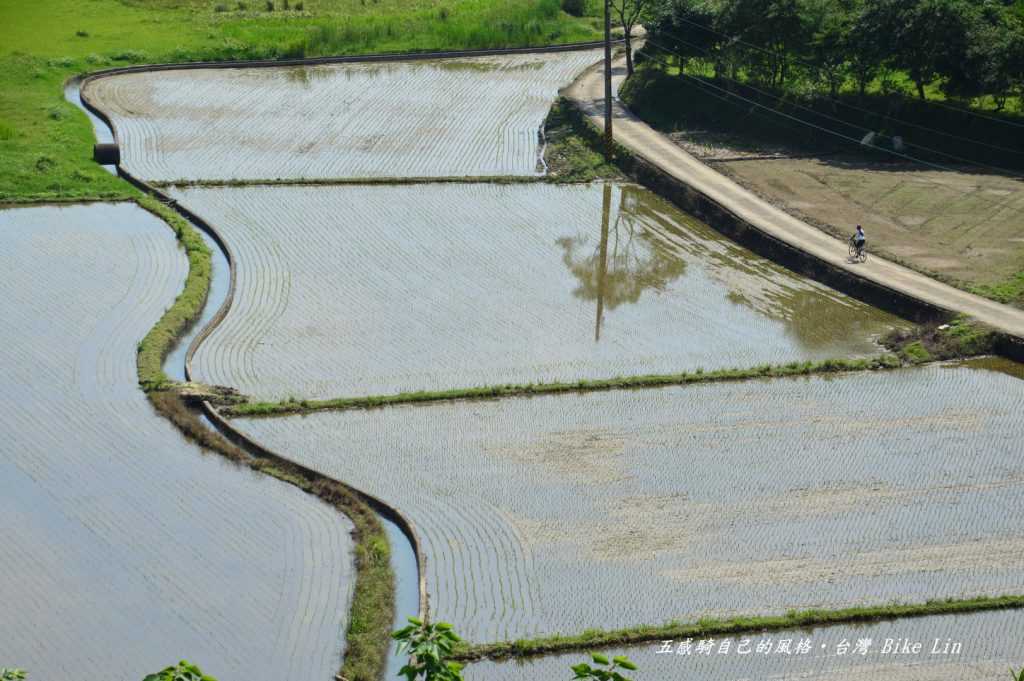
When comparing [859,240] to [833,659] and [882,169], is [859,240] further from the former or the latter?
[833,659]

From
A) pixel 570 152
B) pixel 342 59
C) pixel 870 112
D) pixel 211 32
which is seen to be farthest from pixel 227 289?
pixel 211 32

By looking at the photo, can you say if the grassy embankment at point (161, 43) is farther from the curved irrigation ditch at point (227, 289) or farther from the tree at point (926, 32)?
the tree at point (926, 32)

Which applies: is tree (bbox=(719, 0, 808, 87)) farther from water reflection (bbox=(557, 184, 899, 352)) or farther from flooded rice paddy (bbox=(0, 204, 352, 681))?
flooded rice paddy (bbox=(0, 204, 352, 681))

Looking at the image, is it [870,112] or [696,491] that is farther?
[870,112]

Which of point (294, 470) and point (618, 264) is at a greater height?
point (618, 264)

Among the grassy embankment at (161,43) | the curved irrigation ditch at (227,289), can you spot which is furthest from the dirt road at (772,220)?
the curved irrigation ditch at (227,289)
